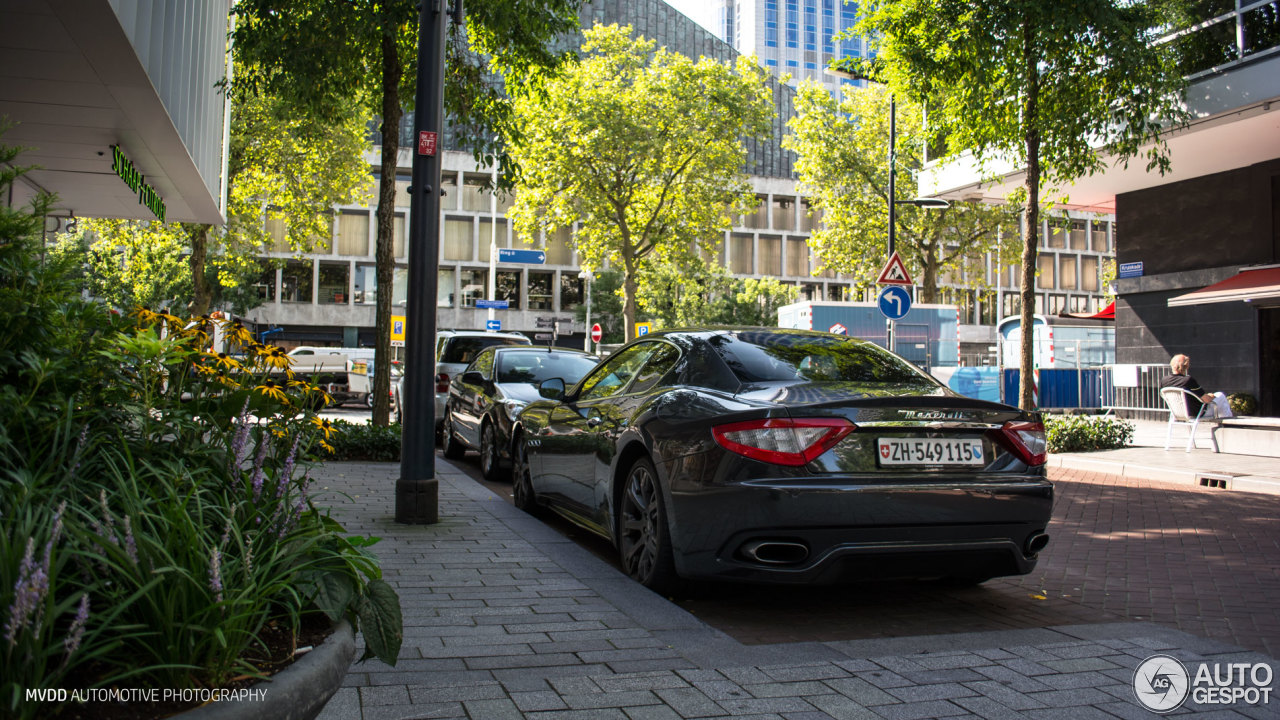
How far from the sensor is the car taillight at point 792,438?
4.23 m

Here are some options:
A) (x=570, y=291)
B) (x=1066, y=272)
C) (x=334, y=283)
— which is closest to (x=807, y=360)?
(x=334, y=283)

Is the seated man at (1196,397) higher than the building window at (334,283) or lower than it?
lower

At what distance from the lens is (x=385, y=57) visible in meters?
10.9

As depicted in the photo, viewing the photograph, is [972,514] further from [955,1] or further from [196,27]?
[196,27]

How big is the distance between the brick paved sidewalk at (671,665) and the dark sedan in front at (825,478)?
0.34 m

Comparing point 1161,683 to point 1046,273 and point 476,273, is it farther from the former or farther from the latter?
point 1046,273

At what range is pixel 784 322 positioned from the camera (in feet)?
110

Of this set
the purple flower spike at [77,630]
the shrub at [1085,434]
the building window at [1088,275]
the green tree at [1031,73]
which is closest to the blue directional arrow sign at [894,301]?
the green tree at [1031,73]

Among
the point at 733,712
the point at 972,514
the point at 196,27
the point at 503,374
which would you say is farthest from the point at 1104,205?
the point at 733,712

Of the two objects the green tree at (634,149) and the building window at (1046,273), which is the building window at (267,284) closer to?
the green tree at (634,149)

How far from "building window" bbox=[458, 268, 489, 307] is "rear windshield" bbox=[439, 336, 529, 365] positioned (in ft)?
136

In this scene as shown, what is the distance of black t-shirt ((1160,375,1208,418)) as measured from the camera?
13977mm

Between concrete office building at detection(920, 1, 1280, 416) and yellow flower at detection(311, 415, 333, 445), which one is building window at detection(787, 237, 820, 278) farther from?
yellow flower at detection(311, 415, 333, 445)

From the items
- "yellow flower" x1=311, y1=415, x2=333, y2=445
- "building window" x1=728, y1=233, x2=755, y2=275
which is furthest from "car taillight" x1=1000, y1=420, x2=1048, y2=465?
"building window" x1=728, y1=233, x2=755, y2=275
